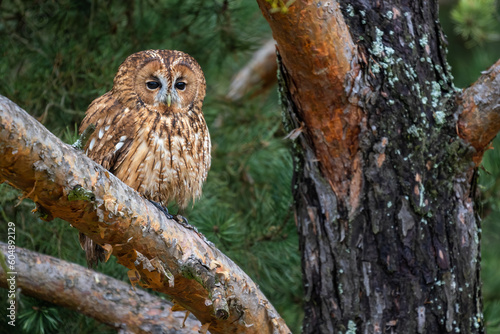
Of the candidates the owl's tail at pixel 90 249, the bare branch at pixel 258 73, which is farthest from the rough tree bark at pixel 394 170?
the bare branch at pixel 258 73

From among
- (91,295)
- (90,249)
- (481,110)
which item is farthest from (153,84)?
(481,110)

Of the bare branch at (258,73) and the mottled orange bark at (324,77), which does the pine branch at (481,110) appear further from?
the bare branch at (258,73)

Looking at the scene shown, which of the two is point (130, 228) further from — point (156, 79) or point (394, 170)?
point (394, 170)

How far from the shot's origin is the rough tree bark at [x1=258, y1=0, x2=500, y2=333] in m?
1.72

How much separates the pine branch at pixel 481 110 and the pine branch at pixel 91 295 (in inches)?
42.1

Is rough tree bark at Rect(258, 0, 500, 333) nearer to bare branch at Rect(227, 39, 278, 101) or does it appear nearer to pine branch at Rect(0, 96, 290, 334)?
pine branch at Rect(0, 96, 290, 334)

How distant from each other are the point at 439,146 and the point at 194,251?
86cm

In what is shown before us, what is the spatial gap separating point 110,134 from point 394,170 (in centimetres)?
92

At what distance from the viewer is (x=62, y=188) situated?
112 centimetres

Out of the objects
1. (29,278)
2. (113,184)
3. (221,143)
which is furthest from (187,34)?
(113,184)

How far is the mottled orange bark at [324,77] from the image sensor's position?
5.07 feet

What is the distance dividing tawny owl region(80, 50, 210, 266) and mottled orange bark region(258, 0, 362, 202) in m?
0.40

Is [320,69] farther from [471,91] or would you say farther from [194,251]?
[194,251]

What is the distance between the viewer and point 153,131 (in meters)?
1.84
